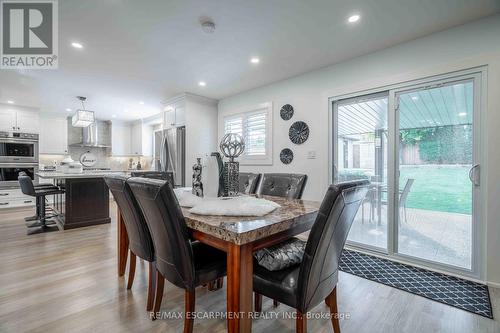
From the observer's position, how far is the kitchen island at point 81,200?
373 centimetres

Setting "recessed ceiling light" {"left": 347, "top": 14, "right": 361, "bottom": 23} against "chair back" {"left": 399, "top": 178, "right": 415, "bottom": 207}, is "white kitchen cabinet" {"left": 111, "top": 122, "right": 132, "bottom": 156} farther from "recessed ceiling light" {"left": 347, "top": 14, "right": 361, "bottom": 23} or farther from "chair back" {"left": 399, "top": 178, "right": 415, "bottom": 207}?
"chair back" {"left": 399, "top": 178, "right": 415, "bottom": 207}

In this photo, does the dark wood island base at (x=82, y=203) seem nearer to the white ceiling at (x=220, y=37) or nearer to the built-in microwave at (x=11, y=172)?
the white ceiling at (x=220, y=37)

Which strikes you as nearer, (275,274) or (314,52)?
(275,274)

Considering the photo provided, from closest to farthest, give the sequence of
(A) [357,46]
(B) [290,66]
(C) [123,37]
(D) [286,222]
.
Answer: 1. (D) [286,222]
2. (C) [123,37]
3. (A) [357,46]
4. (B) [290,66]

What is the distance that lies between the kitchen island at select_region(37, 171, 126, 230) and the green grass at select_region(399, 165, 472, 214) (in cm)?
457

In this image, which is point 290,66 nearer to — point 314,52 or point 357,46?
point 314,52

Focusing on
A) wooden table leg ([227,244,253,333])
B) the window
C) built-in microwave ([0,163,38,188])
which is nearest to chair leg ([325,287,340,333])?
wooden table leg ([227,244,253,333])

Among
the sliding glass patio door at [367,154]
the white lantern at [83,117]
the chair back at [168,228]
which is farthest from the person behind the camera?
the white lantern at [83,117]

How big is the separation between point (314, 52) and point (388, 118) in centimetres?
124

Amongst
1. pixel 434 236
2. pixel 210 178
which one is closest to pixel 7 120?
pixel 210 178

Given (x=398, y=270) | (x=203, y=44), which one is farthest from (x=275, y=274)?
(x=203, y=44)

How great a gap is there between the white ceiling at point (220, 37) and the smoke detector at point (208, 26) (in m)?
0.06

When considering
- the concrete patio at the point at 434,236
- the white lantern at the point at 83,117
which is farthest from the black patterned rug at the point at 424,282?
the white lantern at the point at 83,117

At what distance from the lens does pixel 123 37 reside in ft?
Result: 8.21
